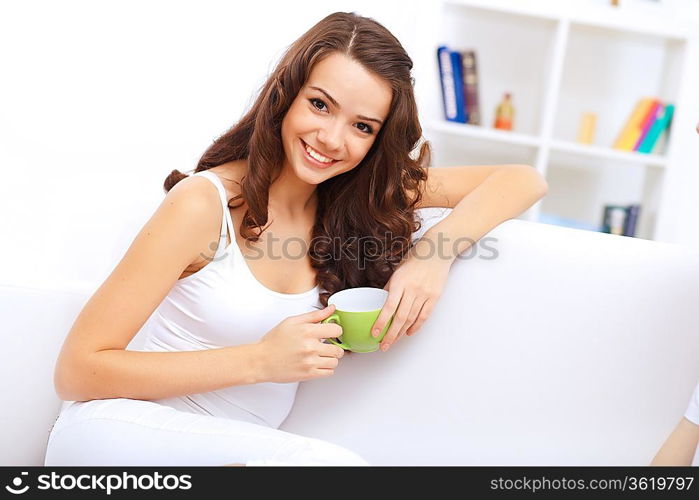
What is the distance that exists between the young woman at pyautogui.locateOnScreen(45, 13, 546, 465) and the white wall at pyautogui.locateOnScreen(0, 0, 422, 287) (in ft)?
3.91

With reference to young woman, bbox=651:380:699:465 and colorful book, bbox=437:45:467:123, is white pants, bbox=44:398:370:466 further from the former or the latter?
colorful book, bbox=437:45:467:123

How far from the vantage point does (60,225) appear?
1.87 meters

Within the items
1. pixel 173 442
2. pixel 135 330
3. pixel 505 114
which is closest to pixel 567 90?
pixel 505 114

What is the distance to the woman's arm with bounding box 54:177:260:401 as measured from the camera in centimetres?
127

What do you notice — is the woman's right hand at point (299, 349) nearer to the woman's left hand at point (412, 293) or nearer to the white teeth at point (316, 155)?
the woman's left hand at point (412, 293)

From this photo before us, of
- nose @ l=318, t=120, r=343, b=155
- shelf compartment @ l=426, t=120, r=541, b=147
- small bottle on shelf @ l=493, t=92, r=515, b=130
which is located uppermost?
nose @ l=318, t=120, r=343, b=155

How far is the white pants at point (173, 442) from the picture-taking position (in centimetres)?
118

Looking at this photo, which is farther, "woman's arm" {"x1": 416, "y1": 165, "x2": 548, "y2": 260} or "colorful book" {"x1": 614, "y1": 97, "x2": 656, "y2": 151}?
"colorful book" {"x1": 614, "y1": 97, "x2": 656, "y2": 151}

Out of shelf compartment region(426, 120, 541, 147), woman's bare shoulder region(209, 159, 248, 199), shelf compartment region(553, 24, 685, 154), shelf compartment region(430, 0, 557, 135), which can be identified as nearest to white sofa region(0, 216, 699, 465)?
woman's bare shoulder region(209, 159, 248, 199)

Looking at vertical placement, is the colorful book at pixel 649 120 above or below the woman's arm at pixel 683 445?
above

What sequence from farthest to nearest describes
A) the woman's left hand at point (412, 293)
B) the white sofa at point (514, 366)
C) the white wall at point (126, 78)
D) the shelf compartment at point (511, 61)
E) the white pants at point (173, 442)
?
the shelf compartment at point (511, 61)
the white wall at point (126, 78)
the white sofa at point (514, 366)
the woman's left hand at point (412, 293)
the white pants at point (173, 442)

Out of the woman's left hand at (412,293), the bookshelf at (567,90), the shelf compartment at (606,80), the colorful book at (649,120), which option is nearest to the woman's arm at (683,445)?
the woman's left hand at (412,293)

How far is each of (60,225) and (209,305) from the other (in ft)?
2.15

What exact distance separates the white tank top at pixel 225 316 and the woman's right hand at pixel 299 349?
129 millimetres
